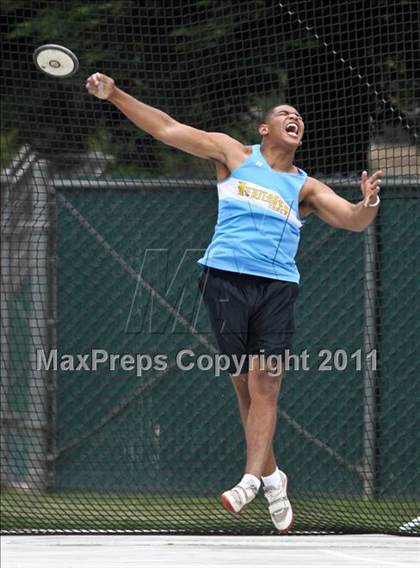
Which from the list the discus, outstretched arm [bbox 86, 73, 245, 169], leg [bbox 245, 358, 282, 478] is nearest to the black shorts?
leg [bbox 245, 358, 282, 478]

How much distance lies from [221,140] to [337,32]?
2.67 m

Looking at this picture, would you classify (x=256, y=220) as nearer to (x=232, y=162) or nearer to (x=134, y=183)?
(x=232, y=162)

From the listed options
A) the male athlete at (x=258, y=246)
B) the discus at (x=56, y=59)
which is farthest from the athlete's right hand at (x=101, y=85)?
the discus at (x=56, y=59)

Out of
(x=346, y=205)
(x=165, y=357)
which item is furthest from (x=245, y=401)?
(x=165, y=357)

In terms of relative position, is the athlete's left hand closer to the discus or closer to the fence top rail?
the discus

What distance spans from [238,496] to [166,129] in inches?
62.7

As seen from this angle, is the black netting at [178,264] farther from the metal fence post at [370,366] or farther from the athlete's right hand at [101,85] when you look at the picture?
the athlete's right hand at [101,85]

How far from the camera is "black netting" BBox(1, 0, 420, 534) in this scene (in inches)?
344

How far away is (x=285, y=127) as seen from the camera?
240 inches

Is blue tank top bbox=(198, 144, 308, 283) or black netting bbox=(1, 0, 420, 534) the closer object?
blue tank top bbox=(198, 144, 308, 283)

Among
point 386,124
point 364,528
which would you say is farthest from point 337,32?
point 364,528

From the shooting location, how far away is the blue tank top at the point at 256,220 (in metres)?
6.04

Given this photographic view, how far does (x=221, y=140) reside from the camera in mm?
6094

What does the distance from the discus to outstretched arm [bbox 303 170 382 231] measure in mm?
1190
